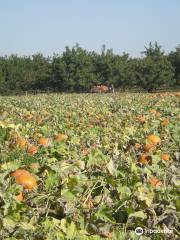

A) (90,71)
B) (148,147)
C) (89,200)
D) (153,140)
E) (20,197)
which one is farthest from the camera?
(90,71)

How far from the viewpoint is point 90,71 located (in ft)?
187

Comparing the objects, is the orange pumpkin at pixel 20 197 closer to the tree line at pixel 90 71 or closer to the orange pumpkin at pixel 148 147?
the orange pumpkin at pixel 148 147

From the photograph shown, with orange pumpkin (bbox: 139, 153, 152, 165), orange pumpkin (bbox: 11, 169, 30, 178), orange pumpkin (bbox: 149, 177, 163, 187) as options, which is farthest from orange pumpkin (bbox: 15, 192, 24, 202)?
orange pumpkin (bbox: 139, 153, 152, 165)

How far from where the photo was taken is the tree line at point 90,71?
52062mm

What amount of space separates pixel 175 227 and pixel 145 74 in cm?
4972

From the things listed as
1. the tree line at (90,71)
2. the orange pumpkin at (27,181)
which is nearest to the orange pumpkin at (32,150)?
the orange pumpkin at (27,181)

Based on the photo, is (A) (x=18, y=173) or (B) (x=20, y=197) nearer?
(B) (x=20, y=197)

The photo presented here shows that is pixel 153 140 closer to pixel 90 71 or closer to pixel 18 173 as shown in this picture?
pixel 18 173

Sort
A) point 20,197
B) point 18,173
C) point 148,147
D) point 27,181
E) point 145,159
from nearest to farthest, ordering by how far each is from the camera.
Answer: point 20,197 → point 27,181 → point 18,173 → point 145,159 → point 148,147

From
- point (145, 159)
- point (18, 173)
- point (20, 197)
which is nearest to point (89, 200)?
point (20, 197)

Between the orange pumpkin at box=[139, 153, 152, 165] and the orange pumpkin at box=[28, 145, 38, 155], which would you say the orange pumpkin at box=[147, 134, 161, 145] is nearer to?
the orange pumpkin at box=[139, 153, 152, 165]

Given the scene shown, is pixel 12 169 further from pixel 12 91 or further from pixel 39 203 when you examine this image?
pixel 12 91

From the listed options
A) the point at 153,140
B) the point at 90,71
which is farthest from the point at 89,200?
the point at 90,71

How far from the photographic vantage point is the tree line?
5206 centimetres
